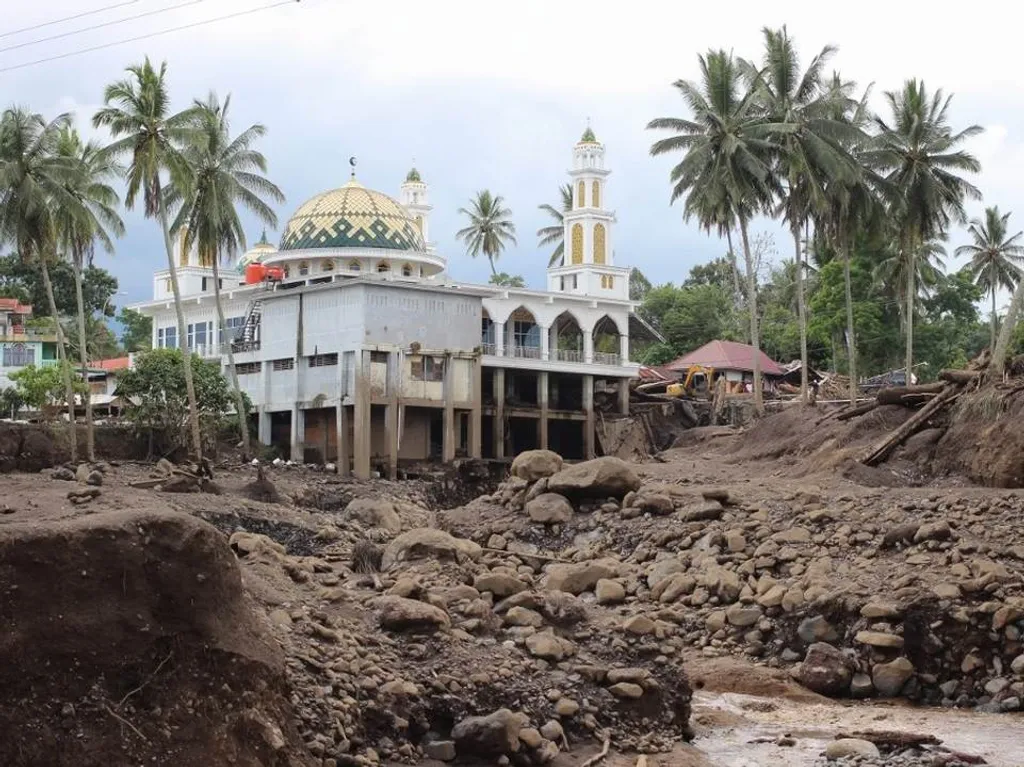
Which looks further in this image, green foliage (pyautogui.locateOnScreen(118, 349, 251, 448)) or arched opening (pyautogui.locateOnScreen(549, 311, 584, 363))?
arched opening (pyautogui.locateOnScreen(549, 311, 584, 363))

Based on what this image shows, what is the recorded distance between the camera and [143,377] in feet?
175

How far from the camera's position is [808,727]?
20.8 m

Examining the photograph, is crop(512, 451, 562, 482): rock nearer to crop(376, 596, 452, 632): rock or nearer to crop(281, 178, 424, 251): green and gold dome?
crop(376, 596, 452, 632): rock

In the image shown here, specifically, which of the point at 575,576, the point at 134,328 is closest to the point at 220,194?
the point at 575,576

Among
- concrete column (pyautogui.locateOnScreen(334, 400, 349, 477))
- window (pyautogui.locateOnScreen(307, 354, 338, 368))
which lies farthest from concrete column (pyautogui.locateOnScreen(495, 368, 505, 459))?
window (pyautogui.locateOnScreen(307, 354, 338, 368))

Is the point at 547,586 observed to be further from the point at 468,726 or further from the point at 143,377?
the point at 143,377

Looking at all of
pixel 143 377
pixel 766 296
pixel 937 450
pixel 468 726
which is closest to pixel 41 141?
pixel 143 377

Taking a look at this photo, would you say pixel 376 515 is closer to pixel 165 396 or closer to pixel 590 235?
pixel 165 396

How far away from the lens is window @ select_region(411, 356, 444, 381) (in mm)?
56406

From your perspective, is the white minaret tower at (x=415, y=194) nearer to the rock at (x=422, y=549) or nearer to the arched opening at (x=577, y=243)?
the arched opening at (x=577, y=243)

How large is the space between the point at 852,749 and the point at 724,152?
38201 millimetres

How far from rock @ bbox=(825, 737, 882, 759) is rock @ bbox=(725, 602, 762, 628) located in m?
5.93

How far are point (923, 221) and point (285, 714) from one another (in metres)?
45.7

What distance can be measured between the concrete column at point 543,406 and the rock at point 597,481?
27317mm
